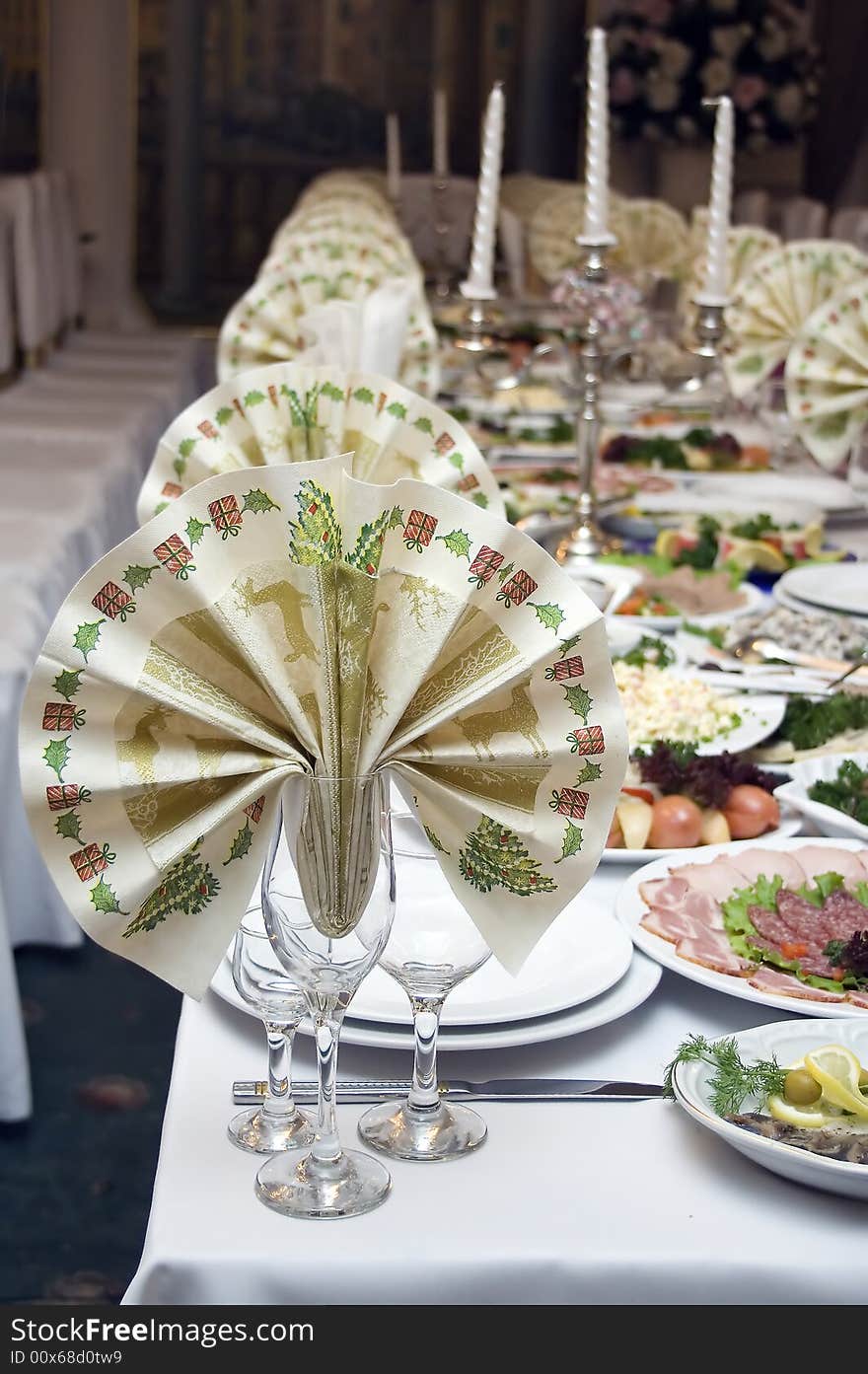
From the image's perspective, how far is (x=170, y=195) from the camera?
975 cm

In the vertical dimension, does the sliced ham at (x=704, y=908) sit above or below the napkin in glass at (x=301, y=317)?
below

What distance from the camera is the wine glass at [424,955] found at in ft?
3.28

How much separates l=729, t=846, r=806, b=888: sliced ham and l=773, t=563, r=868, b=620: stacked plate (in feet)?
3.08

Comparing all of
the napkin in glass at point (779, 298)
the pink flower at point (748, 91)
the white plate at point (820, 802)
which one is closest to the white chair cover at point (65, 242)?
the pink flower at point (748, 91)

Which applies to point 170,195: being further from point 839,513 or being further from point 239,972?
point 239,972

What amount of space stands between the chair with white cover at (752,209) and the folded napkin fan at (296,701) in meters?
8.11

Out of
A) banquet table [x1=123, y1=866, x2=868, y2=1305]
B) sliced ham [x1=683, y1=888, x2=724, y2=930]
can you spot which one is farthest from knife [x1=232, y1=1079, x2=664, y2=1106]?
sliced ham [x1=683, y1=888, x2=724, y2=930]

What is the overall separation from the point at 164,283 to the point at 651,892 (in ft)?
29.4

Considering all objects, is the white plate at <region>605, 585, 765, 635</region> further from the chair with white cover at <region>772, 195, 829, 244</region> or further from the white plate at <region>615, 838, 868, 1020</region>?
the chair with white cover at <region>772, 195, 829, 244</region>

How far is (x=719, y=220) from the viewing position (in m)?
2.55

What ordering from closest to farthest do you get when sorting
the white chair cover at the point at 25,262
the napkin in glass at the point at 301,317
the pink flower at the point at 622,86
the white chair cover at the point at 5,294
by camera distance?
the napkin in glass at the point at 301,317 < the white chair cover at the point at 5,294 < the white chair cover at the point at 25,262 < the pink flower at the point at 622,86

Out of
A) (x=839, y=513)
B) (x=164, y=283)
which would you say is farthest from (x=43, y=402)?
(x=164, y=283)

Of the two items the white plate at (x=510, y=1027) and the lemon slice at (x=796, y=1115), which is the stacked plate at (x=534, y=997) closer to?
the white plate at (x=510, y=1027)

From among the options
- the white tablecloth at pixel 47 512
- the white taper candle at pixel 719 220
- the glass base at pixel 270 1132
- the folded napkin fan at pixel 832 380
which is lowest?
the white tablecloth at pixel 47 512
